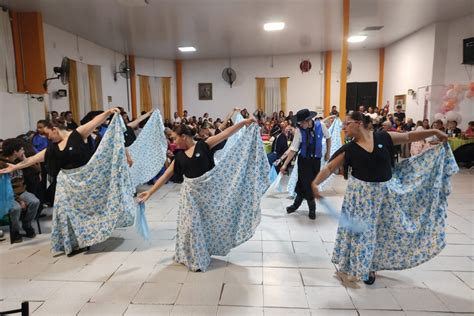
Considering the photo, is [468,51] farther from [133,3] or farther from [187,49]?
[187,49]

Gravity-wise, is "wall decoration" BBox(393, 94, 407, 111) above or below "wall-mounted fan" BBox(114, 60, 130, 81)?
below

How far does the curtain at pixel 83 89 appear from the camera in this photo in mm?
10172

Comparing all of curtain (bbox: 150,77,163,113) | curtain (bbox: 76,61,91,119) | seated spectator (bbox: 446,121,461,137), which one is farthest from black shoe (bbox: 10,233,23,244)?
curtain (bbox: 150,77,163,113)

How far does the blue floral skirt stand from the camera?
2.64 m

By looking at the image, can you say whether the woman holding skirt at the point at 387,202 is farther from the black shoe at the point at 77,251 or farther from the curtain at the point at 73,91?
the curtain at the point at 73,91

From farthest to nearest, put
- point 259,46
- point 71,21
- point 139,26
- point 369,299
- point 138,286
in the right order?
point 259,46, point 139,26, point 71,21, point 138,286, point 369,299

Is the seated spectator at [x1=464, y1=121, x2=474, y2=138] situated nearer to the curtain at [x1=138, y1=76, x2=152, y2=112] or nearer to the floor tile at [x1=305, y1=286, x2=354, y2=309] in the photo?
the floor tile at [x1=305, y1=286, x2=354, y2=309]

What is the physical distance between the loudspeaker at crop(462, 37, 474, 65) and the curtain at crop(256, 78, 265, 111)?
745 centimetres

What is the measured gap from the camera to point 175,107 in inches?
600

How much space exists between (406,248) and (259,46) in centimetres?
1066

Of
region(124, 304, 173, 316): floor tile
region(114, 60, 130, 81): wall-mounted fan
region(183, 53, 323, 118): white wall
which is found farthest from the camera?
region(183, 53, 323, 118): white wall

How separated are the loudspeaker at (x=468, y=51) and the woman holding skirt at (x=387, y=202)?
7.72m

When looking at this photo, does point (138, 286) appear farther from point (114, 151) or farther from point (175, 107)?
point (175, 107)

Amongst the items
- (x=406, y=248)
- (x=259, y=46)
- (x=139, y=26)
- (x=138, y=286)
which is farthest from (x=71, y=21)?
(x=406, y=248)
